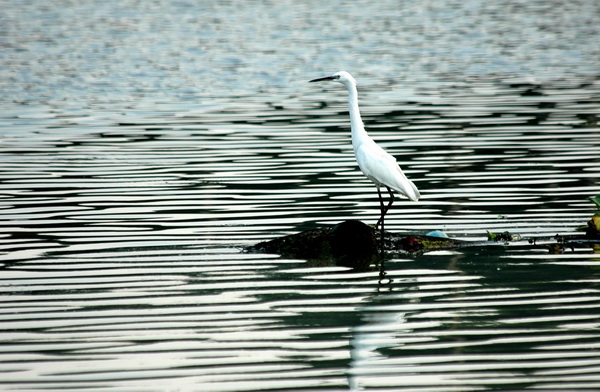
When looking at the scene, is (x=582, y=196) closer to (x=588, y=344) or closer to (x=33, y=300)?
(x=588, y=344)

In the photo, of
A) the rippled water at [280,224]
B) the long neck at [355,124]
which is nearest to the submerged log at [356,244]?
the rippled water at [280,224]

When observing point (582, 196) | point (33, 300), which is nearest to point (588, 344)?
point (33, 300)

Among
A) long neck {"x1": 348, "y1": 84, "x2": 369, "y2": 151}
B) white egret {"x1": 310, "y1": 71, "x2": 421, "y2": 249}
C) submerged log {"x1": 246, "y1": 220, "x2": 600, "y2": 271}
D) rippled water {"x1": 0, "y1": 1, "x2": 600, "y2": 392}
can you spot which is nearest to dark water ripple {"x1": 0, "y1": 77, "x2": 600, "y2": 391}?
rippled water {"x1": 0, "y1": 1, "x2": 600, "y2": 392}

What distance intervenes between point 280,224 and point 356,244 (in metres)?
1.93

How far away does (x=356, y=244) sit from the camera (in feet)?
41.4

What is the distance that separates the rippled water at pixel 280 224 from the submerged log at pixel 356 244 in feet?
0.86

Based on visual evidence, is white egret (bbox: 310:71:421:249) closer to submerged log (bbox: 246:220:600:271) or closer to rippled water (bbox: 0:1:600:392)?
submerged log (bbox: 246:220:600:271)

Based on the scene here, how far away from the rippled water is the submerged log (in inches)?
10.3

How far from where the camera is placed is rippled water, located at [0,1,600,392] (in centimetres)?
→ 868

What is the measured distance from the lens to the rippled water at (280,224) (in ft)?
28.5

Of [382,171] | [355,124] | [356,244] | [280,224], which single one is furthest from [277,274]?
[355,124]

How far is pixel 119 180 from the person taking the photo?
1762cm

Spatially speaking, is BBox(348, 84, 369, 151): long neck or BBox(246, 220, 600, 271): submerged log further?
BBox(348, 84, 369, 151): long neck

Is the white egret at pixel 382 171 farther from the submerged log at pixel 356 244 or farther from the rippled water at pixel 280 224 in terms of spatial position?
the rippled water at pixel 280 224
